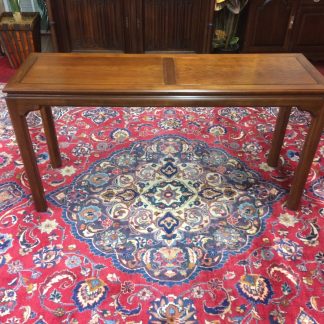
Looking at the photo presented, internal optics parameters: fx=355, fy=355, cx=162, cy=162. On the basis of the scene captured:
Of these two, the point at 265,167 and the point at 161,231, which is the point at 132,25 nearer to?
the point at 265,167

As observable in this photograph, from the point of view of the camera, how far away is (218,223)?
1.79 m

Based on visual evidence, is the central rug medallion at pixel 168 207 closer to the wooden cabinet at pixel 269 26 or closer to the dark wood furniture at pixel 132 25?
the dark wood furniture at pixel 132 25

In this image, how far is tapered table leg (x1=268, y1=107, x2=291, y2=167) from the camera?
1.97 m

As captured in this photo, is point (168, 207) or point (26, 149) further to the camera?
point (168, 207)

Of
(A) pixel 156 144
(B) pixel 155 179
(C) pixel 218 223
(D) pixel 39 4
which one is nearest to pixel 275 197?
(C) pixel 218 223

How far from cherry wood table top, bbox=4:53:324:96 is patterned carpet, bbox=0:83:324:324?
0.65 meters

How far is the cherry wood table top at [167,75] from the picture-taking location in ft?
4.94

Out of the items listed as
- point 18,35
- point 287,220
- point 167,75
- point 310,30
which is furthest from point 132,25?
point 287,220

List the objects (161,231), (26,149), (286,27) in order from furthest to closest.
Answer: (286,27)
(161,231)
(26,149)

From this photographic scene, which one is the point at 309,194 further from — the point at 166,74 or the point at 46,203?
the point at 46,203

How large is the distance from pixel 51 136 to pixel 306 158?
4.48ft

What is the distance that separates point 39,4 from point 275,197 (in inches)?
124

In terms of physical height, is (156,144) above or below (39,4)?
below

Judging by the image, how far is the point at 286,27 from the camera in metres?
3.25
